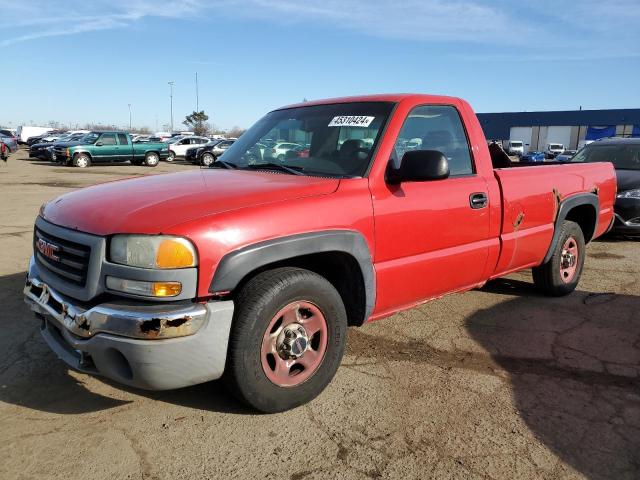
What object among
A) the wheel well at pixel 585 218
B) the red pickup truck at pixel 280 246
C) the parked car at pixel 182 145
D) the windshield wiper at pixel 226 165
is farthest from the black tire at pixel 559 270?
the parked car at pixel 182 145

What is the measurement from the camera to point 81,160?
24109mm

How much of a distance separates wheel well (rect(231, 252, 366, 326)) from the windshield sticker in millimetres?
1003

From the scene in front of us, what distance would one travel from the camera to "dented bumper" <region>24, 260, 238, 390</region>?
245cm

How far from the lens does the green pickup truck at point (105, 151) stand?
948 inches

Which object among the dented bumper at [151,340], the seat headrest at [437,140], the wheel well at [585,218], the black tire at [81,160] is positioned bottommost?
the black tire at [81,160]

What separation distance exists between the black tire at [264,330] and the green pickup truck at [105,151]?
78.8 ft

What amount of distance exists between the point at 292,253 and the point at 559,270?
334 cm

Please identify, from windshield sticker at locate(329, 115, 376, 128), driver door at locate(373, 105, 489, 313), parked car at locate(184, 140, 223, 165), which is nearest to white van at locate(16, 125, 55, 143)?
parked car at locate(184, 140, 223, 165)

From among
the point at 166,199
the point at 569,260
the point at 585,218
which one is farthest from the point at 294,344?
the point at 585,218

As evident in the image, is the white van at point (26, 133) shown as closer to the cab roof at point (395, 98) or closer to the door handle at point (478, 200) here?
the cab roof at point (395, 98)

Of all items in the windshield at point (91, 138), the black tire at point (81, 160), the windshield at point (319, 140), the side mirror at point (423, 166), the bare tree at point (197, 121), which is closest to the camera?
the side mirror at point (423, 166)

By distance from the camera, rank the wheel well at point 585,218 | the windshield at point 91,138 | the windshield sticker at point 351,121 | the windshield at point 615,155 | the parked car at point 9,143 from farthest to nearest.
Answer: the parked car at point 9,143 < the windshield at point 91,138 < the windshield at point 615,155 < the wheel well at point 585,218 < the windshield sticker at point 351,121

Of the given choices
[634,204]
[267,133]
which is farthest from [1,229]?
[634,204]

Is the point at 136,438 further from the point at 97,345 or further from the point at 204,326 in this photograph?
the point at 204,326
